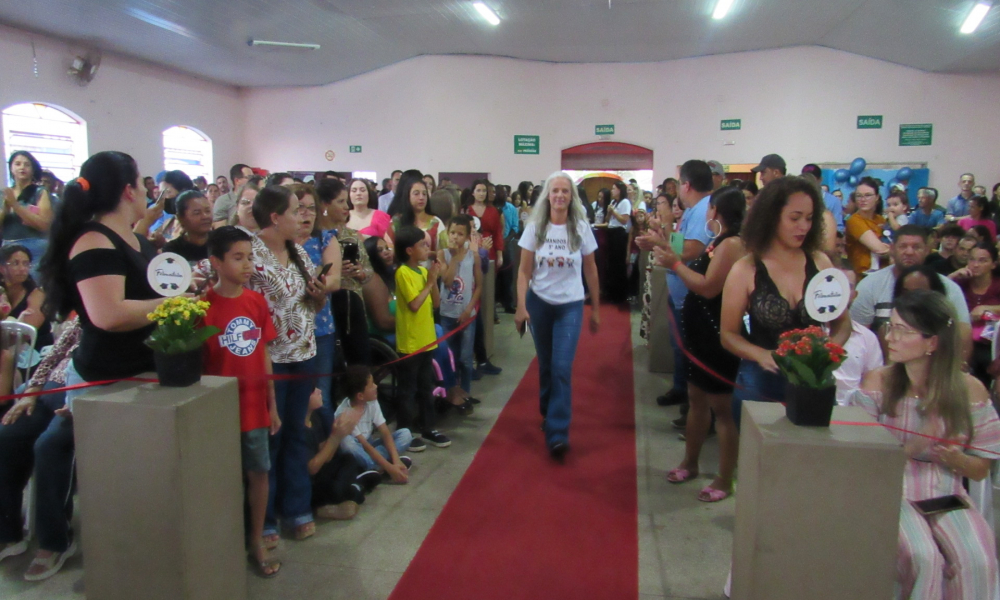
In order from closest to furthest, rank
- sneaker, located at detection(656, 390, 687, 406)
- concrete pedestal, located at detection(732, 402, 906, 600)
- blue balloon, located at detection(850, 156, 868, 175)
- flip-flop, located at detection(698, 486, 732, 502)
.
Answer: concrete pedestal, located at detection(732, 402, 906, 600), flip-flop, located at detection(698, 486, 732, 502), sneaker, located at detection(656, 390, 687, 406), blue balloon, located at detection(850, 156, 868, 175)

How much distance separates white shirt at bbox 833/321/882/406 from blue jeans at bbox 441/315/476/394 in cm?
243

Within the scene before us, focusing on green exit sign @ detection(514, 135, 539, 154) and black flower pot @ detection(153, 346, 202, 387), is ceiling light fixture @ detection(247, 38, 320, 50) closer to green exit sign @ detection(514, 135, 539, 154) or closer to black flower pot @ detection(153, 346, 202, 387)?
green exit sign @ detection(514, 135, 539, 154)

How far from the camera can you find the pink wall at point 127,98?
9883 mm

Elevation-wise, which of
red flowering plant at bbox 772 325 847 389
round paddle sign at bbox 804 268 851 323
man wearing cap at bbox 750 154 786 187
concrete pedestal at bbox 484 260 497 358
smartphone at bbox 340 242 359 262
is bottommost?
concrete pedestal at bbox 484 260 497 358

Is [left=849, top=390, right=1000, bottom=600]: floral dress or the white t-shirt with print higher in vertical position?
the white t-shirt with print

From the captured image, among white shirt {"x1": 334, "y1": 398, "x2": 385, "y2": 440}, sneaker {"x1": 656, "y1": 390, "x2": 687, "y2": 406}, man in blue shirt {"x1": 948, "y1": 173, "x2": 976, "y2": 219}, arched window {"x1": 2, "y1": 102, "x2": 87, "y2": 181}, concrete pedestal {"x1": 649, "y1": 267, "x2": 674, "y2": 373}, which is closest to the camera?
white shirt {"x1": 334, "y1": 398, "x2": 385, "y2": 440}

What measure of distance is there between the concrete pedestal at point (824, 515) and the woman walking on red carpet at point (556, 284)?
1.88m

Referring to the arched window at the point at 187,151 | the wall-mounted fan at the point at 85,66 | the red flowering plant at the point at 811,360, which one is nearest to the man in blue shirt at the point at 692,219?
the red flowering plant at the point at 811,360

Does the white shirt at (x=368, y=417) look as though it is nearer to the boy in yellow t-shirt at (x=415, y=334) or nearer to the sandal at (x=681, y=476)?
the boy in yellow t-shirt at (x=415, y=334)

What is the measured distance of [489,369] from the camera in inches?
217

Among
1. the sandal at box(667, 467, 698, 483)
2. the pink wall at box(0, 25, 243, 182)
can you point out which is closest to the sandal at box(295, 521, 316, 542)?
the sandal at box(667, 467, 698, 483)

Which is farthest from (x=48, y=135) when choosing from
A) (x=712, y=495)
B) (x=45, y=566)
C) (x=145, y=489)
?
(x=712, y=495)

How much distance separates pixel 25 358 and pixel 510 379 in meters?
3.25

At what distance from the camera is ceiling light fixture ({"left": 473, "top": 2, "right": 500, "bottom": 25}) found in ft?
32.9
